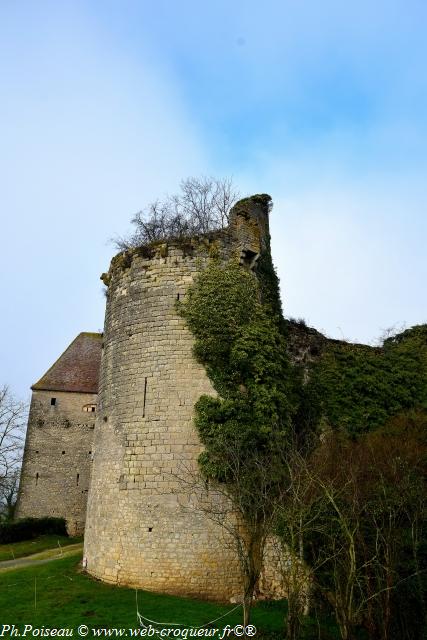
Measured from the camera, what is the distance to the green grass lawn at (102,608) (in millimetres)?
10008

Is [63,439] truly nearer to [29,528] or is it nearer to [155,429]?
[29,528]

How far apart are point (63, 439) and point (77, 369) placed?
4297 mm

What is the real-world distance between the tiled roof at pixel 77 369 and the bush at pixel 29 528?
301 inches

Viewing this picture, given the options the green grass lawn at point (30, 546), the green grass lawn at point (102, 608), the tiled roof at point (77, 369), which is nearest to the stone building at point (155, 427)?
the green grass lawn at point (102, 608)

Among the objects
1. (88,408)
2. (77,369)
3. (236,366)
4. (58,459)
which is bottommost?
(236,366)

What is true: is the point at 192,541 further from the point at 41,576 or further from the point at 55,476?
the point at 55,476

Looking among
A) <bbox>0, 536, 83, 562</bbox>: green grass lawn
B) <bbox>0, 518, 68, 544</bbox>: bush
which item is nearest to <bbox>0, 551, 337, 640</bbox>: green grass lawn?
<bbox>0, 536, 83, 562</bbox>: green grass lawn

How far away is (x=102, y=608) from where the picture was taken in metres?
10.7

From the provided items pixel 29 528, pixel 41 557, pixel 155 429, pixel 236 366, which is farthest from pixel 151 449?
pixel 29 528

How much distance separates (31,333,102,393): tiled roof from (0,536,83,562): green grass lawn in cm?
871

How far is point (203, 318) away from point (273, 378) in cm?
231

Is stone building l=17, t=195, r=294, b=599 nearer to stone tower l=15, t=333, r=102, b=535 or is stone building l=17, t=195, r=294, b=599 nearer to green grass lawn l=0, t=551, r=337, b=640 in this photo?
green grass lawn l=0, t=551, r=337, b=640

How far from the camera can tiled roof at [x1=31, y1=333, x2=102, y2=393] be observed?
1273 inches

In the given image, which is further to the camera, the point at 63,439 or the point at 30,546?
the point at 63,439
